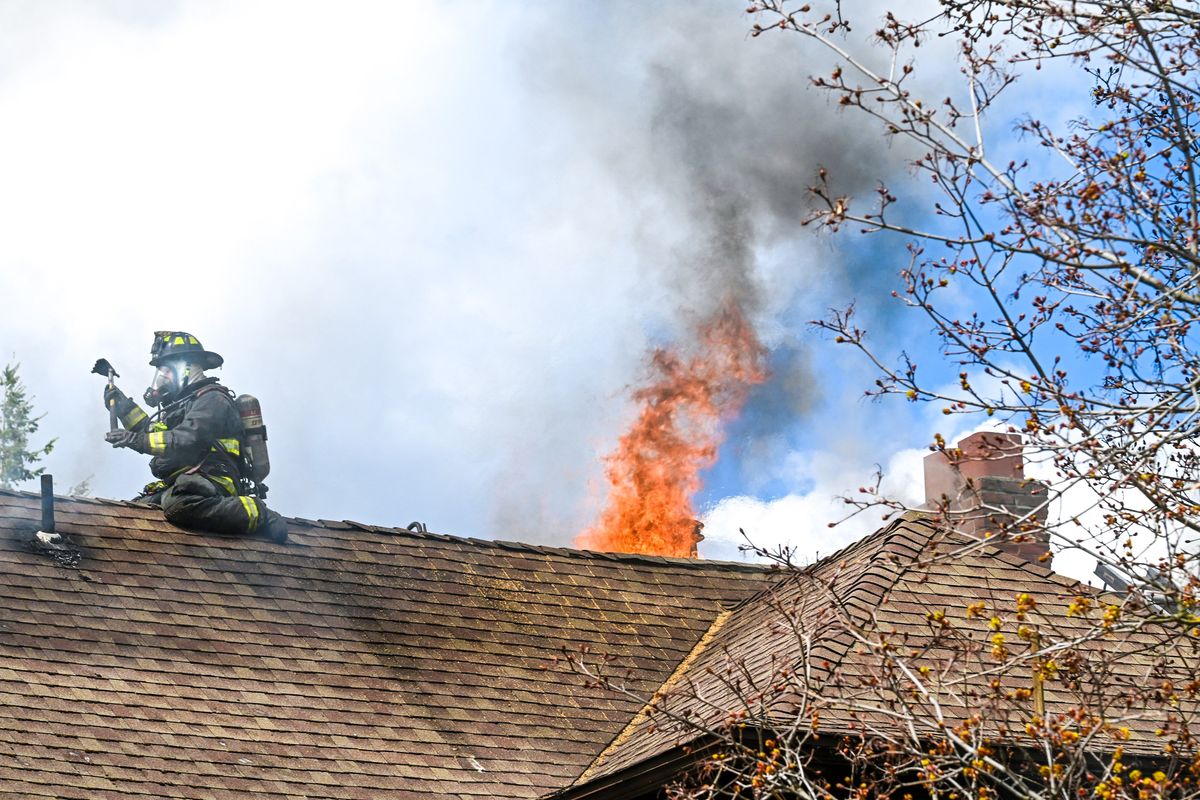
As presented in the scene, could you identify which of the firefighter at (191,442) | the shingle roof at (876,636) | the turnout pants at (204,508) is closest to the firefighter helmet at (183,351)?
the firefighter at (191,442)

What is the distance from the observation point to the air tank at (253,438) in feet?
46.3

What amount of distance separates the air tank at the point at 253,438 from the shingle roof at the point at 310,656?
2.11 feet

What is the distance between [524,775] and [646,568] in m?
3.65

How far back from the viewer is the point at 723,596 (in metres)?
14.8

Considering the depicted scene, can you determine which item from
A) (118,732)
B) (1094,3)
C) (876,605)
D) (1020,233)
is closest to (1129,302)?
(1020,233)

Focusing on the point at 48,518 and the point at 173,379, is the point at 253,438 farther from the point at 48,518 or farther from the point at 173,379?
the point at 48,518

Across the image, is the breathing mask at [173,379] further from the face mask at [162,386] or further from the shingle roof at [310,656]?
the shingle roof at [310,656]

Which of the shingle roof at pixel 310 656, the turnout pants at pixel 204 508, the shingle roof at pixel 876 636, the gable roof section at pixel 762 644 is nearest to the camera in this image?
the shingle roof at pixel 876 636

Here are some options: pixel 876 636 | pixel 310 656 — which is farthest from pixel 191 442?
pixel 876 636

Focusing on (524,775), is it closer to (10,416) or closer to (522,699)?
(522,699)

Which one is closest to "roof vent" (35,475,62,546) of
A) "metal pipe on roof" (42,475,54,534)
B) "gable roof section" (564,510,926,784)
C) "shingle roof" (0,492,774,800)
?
"metal pipe on roof" (42,475,54,534)

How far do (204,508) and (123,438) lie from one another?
44.3 inches

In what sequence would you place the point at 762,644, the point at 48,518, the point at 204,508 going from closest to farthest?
the point at 762,644
the point at 48,518
the point at 204,508

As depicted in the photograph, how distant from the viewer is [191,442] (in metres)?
13.7
